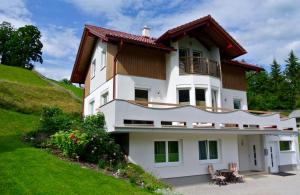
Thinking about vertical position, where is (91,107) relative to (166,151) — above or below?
above

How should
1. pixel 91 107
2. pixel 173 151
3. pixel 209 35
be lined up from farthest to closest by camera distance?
pixel 91 107
pixel 209 35
pixel 173 151

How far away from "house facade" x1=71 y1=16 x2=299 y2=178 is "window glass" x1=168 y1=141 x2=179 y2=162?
0.19 feet

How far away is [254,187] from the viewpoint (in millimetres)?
Answer: 15289

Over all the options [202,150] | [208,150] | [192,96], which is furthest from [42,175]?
[192,96]

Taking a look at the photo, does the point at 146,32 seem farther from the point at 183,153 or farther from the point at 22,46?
the point at 22,46

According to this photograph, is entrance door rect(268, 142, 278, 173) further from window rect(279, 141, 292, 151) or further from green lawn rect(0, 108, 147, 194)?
green lawn rect(0, 108, 147, 194)

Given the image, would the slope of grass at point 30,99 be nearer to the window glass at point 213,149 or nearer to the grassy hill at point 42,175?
the grassy hill at point 42,175

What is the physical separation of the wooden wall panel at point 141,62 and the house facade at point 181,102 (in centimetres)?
6

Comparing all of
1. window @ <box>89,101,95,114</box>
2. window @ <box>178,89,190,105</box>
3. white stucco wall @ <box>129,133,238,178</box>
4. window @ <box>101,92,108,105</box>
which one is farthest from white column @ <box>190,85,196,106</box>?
window @ <box>89,101,95,114</box>

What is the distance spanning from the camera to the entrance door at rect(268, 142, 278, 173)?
21.3 m

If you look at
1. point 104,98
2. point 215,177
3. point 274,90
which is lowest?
point 215,177

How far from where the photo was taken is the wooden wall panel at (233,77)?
22.5m

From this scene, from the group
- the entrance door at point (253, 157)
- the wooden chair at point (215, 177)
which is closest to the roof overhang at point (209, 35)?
the entrance door at point (253, 157)

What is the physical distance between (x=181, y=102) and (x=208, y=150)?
11.8 feet
